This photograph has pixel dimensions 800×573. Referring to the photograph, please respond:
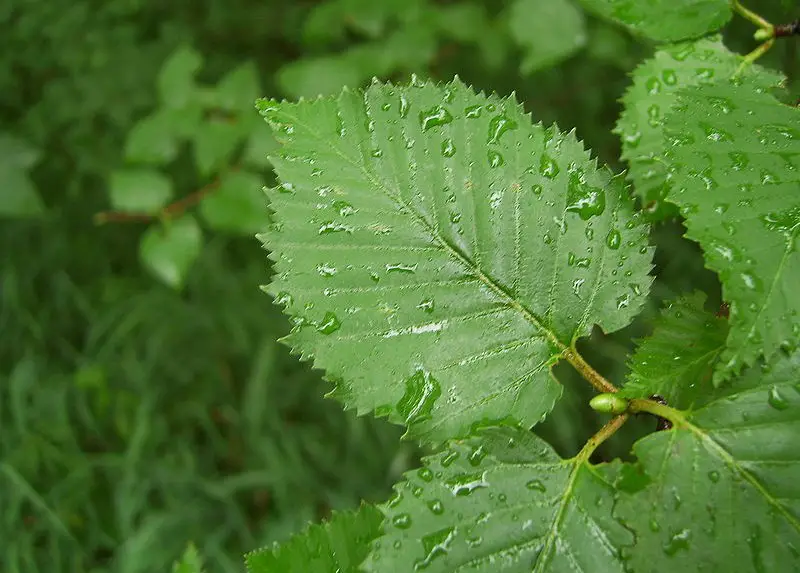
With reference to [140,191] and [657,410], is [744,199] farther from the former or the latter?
[140,191]

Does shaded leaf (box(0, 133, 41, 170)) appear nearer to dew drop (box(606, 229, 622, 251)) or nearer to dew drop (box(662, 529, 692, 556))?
dew drop (box(606, 229, 622, 251))

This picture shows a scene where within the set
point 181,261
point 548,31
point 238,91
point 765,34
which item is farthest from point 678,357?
point 238,91

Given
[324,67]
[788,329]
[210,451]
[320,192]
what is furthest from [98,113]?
[788,329]

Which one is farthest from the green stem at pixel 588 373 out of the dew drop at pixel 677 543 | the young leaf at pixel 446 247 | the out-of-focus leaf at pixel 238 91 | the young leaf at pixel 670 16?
the out-of-focus leaf at pixel 238 91

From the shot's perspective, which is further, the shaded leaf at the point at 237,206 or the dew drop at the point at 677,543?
the shaded leaf at the point at 237,206

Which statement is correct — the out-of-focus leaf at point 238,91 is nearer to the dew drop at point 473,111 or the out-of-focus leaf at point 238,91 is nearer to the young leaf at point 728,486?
the dew drop at point 473,111

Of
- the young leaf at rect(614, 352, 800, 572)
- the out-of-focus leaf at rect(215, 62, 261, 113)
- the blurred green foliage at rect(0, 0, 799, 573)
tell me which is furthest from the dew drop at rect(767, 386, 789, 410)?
the out-of-focus leaf at rect(215, 62, 261, 113)

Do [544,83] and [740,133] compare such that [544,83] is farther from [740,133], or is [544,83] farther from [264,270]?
[740,133]

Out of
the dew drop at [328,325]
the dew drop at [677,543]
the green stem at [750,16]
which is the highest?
the green stem at [750,16]

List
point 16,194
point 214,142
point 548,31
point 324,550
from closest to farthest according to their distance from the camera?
point 324,550 < point 548,31 < point 214,142 < point 16,194
